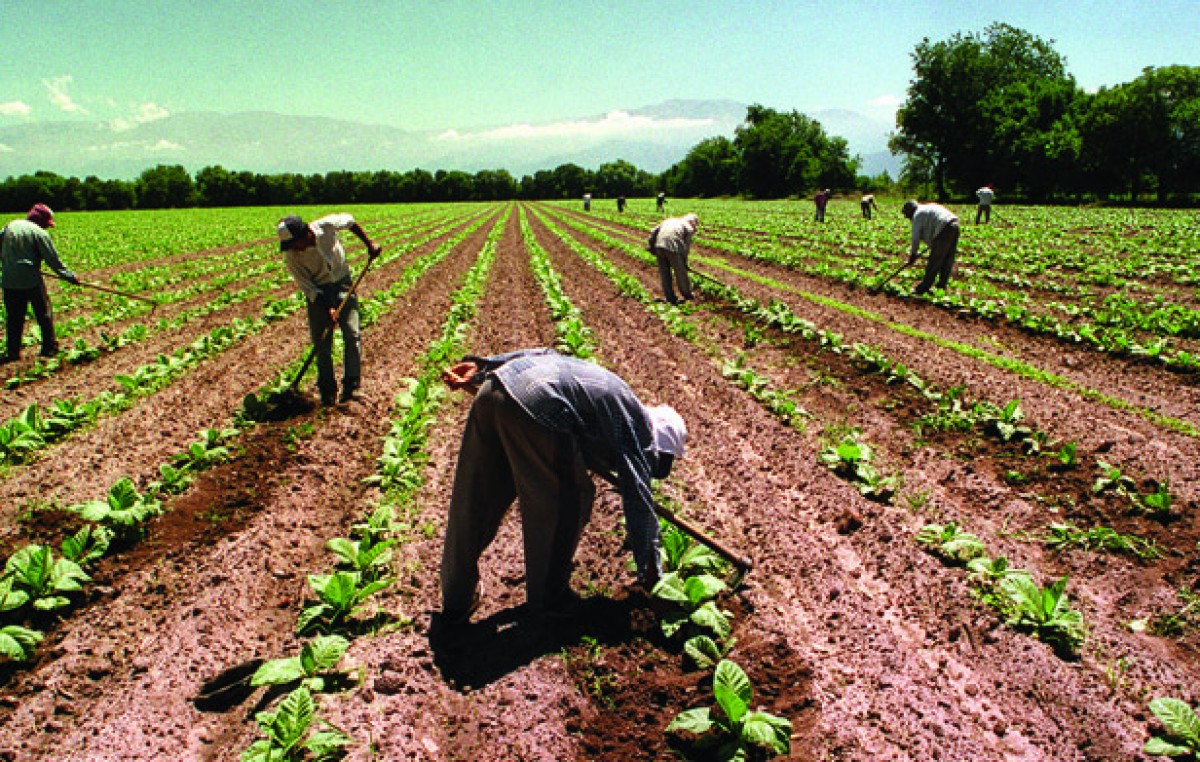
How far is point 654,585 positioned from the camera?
3.82 meters

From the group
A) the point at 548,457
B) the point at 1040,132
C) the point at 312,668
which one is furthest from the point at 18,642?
the point at 1040,132

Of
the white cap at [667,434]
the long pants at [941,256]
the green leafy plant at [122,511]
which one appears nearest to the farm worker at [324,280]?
the green leafy plant at [122,511]

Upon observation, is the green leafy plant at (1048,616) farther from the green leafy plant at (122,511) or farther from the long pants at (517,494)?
the green leafy plant at (122,511)

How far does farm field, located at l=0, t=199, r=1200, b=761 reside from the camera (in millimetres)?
3268

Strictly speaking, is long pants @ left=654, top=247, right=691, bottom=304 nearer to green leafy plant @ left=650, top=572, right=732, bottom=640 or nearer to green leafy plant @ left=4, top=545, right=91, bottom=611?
green leafy plant @ left=650, top=572, right=732, bottom=640

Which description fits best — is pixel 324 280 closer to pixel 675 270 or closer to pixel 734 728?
pixel 734 728

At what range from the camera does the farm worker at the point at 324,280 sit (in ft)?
21.2

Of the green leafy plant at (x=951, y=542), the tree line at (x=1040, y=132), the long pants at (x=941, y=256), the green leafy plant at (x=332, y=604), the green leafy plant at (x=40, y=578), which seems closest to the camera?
the green leafy plant at (x=332, y=604)

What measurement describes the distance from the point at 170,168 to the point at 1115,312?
366ft

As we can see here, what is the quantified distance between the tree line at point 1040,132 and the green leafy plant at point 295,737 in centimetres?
5981

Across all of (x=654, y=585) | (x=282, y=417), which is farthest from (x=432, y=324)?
(x=654, y=585)

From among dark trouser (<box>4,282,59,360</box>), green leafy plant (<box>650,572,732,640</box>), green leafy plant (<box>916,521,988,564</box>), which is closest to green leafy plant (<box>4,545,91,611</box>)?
green leafy plant (<box>650,572,732,640</box>)

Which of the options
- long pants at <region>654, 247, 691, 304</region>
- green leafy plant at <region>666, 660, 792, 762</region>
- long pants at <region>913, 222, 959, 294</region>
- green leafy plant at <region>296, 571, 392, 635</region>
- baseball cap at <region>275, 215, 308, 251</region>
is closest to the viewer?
green leafy plant at <region>666, 660, 792, 762</region>

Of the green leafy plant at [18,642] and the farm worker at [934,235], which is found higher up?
the farm worker at [934,235]
